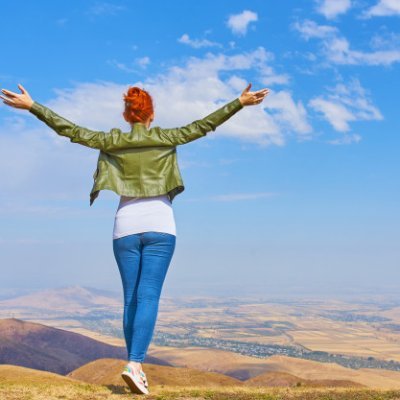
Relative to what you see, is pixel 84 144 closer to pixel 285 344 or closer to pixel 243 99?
pixel 243 99

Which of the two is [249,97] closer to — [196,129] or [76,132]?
[196,129]

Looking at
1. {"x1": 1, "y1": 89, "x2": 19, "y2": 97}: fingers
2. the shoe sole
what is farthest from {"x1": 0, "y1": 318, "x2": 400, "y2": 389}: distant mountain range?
{"x1": 1, "y1": 89, "x2": 19, "y2": 97}: fingers

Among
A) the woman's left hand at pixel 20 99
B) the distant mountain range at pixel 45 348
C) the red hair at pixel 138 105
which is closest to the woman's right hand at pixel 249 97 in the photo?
the red hair at pixel 138 105

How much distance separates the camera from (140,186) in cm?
909

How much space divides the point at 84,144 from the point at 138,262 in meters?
2.01

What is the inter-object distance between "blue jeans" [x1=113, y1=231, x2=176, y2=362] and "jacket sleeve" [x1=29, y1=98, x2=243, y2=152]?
142 centimetres

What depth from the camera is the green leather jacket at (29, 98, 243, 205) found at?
9.13 metres

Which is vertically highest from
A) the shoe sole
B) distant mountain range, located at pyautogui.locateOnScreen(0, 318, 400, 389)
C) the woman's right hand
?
the woman's right hand

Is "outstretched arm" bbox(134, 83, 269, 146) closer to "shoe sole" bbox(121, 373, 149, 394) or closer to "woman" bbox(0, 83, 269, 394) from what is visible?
"woman" bbox(0, 83, 269, 394)

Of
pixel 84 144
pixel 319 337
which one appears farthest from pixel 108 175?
pixel 319 337

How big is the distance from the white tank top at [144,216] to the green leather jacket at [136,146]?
0.69 ft

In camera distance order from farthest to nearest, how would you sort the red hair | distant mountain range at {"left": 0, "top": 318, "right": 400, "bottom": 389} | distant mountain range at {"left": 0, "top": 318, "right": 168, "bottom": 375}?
1. distant mountain range at {"left": 0, "top": 318, "right": 168, "bottom": 375}
2. distant mountain range at {"left": 0, "top": 318, "right": 400, "bottom": 389}
3. the red hair

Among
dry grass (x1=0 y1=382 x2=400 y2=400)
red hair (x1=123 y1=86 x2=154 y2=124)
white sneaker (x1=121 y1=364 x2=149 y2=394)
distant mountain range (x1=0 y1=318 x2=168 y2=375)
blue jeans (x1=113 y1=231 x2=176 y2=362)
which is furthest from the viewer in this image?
distant mountain range (x1=0 y1=318 x2=168 y2=375)

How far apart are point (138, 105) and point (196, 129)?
983 millimetres
